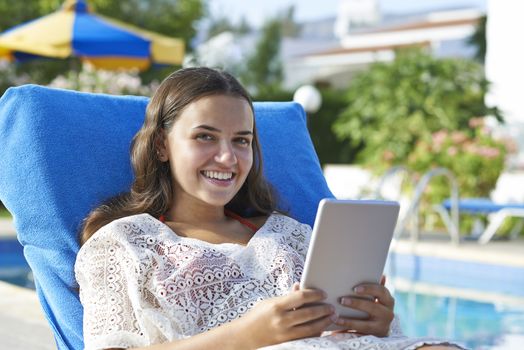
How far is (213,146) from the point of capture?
2279 mm

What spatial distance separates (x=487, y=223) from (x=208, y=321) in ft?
27.6

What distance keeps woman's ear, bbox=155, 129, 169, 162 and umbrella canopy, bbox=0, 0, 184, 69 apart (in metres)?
7.89

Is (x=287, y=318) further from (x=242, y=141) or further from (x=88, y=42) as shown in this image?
(x=88, y=42)

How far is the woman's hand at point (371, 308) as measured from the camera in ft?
6.70

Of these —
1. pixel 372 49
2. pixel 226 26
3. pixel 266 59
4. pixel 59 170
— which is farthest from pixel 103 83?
pixel 226 26

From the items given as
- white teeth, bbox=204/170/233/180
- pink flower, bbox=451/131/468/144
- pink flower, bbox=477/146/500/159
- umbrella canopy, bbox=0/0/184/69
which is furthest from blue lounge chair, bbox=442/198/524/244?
white teeth, bbox=204/170/233/180

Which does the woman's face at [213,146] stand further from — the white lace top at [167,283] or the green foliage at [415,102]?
the green foliage at [415,102]

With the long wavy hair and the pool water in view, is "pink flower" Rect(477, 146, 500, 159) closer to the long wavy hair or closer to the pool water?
the pool water

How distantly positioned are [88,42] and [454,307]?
18.3ft

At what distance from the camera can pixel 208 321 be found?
2.12 meters

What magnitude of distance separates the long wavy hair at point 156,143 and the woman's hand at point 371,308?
2.10 ft

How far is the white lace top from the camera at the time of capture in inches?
80.6

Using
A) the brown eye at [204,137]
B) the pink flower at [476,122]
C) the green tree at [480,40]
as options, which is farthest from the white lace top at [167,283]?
the green tree at [480,40]

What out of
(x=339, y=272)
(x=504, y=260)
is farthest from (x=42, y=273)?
(x=504, y=260)
